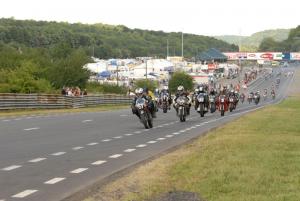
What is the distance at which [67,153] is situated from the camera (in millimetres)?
15727

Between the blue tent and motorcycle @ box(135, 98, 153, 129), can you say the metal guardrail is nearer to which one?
motorcycle @ box(135, 98, 153, 129)

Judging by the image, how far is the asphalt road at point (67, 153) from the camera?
10.8 metres

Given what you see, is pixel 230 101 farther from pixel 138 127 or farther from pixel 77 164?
pixel 77 164

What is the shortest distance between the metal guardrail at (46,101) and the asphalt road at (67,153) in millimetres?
16747

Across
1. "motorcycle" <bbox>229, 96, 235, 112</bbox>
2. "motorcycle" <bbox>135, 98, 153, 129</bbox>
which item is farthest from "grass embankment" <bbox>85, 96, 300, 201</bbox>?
"motorcycle" <bbox>229, 96, 235, 112</bbox>

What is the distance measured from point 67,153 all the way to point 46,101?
32.5 metres

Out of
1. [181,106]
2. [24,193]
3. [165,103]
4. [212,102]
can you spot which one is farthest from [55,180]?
[165,103]

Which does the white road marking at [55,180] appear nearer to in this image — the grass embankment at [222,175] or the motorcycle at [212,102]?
the grass embankment at [222,175]

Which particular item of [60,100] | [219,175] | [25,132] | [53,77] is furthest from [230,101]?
[53,77]

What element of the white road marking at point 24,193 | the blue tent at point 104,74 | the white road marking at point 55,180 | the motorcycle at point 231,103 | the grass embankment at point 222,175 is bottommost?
the motorcycle at point 231,103

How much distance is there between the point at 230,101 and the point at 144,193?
36.3m

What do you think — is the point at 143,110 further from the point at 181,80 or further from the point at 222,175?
the point at 181,80

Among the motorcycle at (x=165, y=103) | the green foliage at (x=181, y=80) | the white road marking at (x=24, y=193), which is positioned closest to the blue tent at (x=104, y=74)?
the green foliage at (x=181, y=80)

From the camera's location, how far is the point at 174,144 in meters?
18.7
